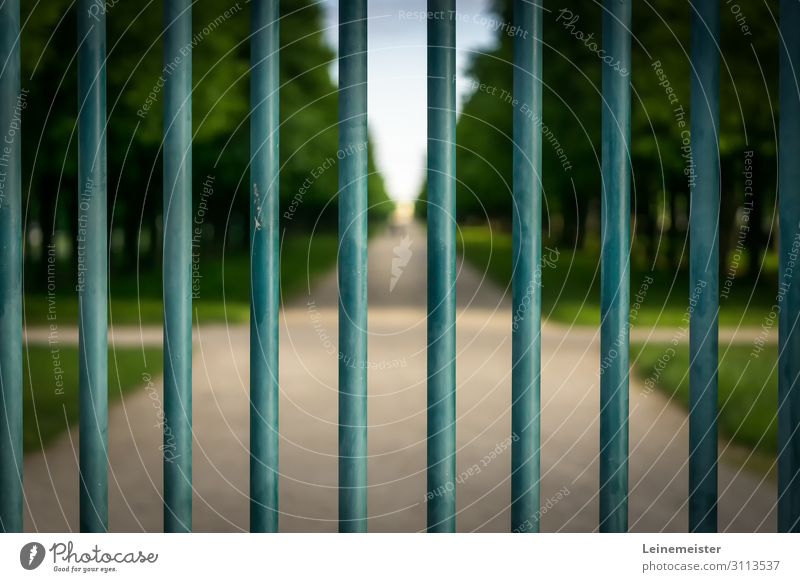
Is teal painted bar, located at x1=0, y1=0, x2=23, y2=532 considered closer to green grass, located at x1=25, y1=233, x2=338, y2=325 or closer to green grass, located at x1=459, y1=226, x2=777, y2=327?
green grass, located at x1=25, y1=233, x2=338, y2=325

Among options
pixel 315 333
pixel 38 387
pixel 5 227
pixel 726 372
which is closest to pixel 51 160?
pixel 315 333

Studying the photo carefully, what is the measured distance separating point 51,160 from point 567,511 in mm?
15340

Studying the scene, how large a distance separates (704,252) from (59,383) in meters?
8.16

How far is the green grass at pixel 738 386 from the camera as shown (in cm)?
785

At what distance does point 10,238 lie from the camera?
2.49 metres

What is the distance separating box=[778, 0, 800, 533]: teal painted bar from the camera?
2453 mm

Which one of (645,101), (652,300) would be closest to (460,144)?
(645,101)

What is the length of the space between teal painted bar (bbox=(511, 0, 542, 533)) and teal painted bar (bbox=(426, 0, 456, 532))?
0.61 ft

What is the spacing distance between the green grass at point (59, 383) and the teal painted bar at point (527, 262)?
493 centimetres

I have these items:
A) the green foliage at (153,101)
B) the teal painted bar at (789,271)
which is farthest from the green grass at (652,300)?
the teal painted bar at (789,271)

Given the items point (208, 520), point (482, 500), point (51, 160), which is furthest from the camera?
point (51, 160)

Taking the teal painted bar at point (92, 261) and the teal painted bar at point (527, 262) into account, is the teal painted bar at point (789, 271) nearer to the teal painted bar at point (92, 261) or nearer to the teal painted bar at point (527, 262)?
the teal painted bar at point (527, 262)

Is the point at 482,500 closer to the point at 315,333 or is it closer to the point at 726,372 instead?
the point at 726,372

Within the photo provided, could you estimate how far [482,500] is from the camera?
5.77 m
